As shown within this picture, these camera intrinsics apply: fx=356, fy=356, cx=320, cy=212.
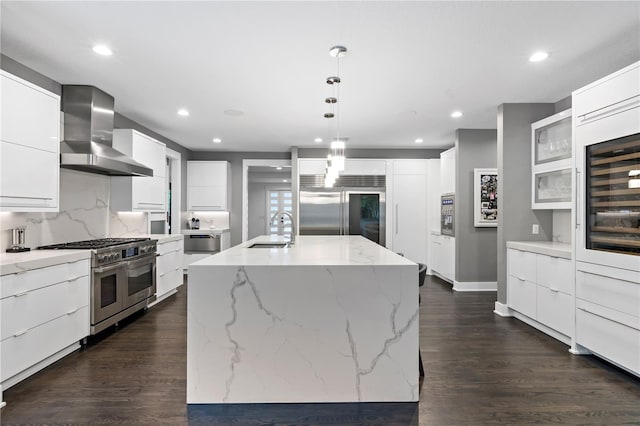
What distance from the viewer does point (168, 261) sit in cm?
481

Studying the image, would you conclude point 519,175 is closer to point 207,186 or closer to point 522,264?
point 522,264

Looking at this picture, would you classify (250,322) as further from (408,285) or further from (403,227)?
(403,227)

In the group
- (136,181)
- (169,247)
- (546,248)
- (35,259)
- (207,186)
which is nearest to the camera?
(35,259)

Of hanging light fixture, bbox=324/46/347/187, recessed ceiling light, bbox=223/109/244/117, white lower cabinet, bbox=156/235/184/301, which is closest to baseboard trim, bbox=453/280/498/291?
hanging light fixture, bbox=324/46/347/187

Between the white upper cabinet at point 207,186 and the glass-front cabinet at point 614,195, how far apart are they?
566cm

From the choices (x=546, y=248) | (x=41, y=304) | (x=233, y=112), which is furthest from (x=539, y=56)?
(x=41, y=304)

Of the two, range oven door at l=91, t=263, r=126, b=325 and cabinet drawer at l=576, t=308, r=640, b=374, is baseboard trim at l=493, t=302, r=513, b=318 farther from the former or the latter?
range oven door at l=91, t=263, r=126, b=325

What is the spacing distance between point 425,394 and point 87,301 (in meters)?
2.84

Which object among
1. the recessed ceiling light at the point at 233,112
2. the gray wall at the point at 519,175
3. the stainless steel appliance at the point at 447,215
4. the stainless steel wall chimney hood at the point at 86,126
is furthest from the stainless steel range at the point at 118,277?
the stainless steel appliance at the point at 447,215

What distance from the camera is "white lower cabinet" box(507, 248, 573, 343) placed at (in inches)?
124

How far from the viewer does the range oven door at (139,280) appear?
3.69 m

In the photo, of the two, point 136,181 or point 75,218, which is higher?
point 136,181

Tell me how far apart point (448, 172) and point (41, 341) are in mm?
5607

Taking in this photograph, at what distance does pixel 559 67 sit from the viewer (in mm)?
3127
